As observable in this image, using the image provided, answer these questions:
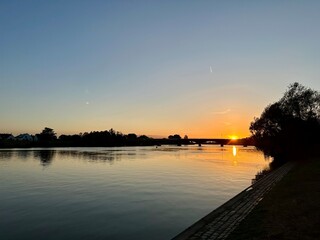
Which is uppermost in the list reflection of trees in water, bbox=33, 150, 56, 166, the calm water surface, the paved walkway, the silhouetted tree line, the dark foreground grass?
the silhouetted tree line

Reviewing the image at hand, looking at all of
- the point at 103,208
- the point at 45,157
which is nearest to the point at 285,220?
the point at 103,208

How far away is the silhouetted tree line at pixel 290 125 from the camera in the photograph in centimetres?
8056

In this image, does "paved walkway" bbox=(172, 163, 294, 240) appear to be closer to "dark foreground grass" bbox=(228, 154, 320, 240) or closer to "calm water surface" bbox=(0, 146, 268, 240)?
"dark foreground grass" bbox=(228, 154, 320, 240)

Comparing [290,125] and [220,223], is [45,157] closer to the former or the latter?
[290,125]

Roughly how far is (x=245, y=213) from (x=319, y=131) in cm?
7015

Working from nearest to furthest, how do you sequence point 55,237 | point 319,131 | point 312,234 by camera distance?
1. point 312,234
2. point 55,237
3. point 319,131

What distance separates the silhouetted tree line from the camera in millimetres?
80562

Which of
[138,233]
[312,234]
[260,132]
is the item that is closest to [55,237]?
[138,233]

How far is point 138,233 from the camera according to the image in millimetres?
20734

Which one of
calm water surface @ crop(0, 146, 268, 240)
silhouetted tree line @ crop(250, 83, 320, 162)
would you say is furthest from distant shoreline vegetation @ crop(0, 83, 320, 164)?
calm water surface @ crop(0, 146, 268, 240)

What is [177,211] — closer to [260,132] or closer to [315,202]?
[315,202]

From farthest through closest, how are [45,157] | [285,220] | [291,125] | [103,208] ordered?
1. [45,157]
2. [291,125]
3. [103,208]
4. [285,220]

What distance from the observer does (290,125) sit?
265 feet

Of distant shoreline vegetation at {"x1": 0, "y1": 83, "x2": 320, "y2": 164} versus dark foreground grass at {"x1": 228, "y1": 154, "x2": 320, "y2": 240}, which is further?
distant shoreline vegetation at {"x1": 0, "y1": 83, "x2": 320, "y2": 164}
